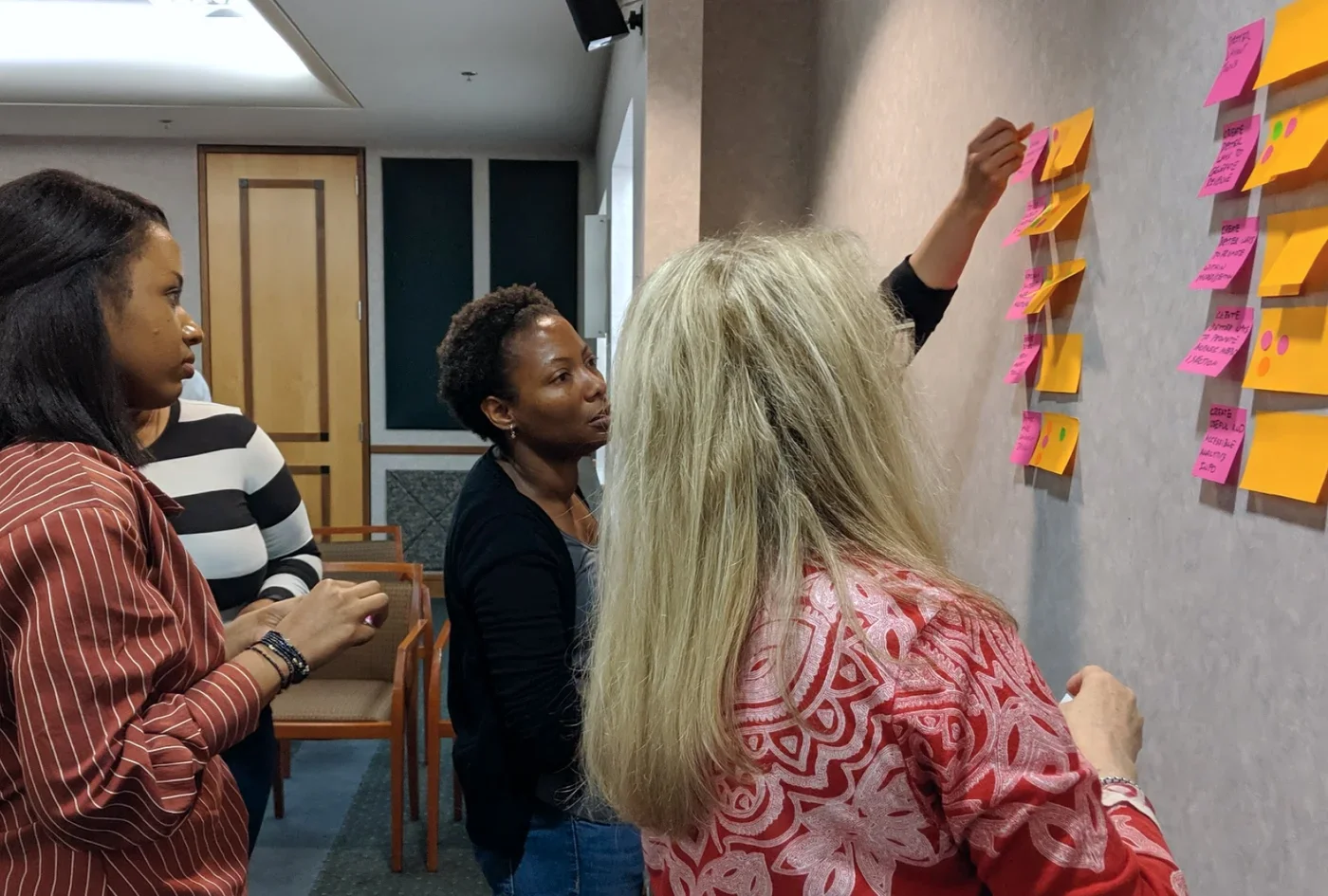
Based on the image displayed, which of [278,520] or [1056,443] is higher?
[1056,443]

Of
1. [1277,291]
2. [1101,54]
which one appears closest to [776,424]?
[1277,291]

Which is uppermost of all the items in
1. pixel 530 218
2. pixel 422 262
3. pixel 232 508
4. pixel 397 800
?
pixel 530 218

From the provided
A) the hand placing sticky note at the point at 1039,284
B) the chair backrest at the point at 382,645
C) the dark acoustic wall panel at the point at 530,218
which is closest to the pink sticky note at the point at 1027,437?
the hand placing sticky note at the point at 1039,284

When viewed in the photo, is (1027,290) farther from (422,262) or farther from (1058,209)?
(422,262)

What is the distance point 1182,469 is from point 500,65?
12.7ft

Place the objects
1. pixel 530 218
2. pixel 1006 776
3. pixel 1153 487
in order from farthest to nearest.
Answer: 1. pixel 530 218
2. pixel 1153 487
3. pixel 1006 776

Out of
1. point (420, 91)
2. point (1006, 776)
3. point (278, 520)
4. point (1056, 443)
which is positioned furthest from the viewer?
point (420, 91)

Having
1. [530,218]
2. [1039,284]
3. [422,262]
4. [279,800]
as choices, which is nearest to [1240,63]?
[1039,284]

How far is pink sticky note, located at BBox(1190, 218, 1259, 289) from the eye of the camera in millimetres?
868

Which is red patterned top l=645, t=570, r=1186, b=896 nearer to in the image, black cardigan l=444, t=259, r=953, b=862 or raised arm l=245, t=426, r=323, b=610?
black cardigan l=444, t=259, r=953, b=862

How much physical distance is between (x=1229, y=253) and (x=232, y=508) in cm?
149

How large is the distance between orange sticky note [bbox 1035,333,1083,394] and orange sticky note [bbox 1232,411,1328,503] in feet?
1.10

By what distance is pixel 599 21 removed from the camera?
8.77 feet

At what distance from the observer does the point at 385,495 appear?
6078 millimetres
